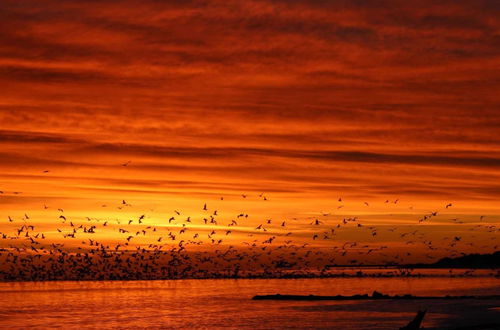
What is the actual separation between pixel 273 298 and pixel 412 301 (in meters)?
22.2

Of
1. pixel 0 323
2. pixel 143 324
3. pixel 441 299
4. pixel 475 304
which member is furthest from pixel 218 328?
pixel 441 299

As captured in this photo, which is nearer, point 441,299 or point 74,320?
point 74,320

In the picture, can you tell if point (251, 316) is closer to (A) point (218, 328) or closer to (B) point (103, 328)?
(A) point (218, 328)

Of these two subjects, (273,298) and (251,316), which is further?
(273,298)

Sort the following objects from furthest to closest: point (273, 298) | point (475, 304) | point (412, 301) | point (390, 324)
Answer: point (273, 298) < point (412, 301) < point (475, 304) < point (390, 324)

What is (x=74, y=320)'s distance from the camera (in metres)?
93.6

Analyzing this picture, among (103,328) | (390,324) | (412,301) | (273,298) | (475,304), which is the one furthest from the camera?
(273,298)

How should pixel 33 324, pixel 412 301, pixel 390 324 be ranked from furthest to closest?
pixel 412 301 → pixel 33 324 → pixel 390 324

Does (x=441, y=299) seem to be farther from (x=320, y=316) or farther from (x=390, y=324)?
(x=390, y=324)

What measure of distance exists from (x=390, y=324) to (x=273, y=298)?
164 ft

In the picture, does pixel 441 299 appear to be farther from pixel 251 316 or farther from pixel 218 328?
pixel 218 328

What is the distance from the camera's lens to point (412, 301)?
379 feet

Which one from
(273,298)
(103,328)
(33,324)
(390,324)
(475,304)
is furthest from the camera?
(273,298)

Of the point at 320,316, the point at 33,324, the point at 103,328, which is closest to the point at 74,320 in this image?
the point at 33,324
